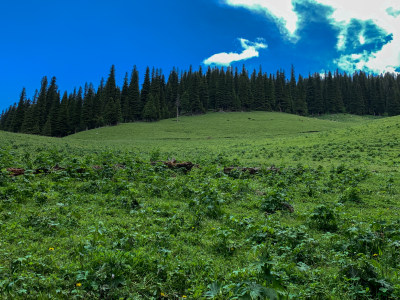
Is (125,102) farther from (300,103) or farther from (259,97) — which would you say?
(300,103)

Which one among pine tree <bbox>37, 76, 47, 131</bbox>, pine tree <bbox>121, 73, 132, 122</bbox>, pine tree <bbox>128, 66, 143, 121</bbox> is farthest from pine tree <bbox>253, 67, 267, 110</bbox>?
pine tree <bbox>37, 76, 47, 131</bbox>

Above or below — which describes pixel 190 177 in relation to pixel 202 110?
below

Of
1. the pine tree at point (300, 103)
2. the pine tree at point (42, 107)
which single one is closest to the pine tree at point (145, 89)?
the pine tree at point (42, 107)

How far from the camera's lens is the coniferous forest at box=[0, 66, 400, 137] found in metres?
77.2

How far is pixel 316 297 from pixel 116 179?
9104 mm

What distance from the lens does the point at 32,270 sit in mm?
4422

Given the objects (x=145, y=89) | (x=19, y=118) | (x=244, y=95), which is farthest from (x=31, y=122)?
(x=244, y=95)

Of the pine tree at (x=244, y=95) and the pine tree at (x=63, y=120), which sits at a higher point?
the pine tree at (x=244, y=95)

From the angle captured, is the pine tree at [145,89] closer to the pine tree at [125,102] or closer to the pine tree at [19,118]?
the pine tree at [125,102]

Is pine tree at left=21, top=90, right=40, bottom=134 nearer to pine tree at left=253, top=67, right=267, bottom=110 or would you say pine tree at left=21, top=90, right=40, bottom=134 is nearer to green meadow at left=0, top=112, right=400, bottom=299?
green meadow at left=0, top=112, right=400, bottom=299

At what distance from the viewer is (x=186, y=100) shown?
94438mm

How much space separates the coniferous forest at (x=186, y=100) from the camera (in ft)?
253

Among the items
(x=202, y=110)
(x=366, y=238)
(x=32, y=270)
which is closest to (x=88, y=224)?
(x=32, y=270)

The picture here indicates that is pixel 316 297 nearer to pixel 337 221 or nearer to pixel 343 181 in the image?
pixel 337 221
